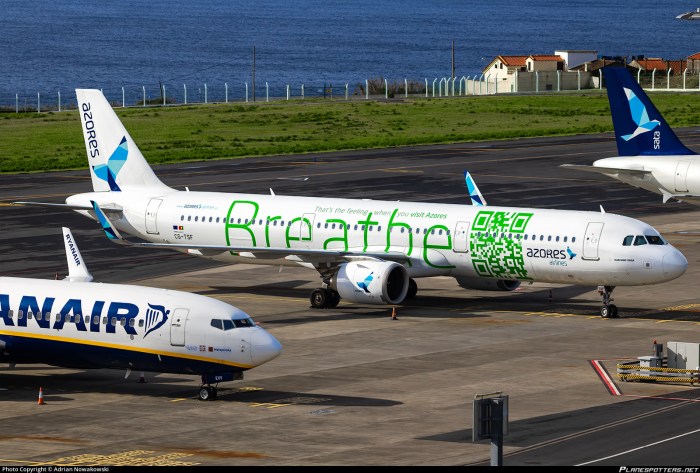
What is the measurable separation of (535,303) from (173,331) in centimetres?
2548

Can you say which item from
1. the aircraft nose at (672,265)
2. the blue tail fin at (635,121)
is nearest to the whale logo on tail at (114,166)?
the aircraft nose at (672,265)

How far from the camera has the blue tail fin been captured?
79.1 meters

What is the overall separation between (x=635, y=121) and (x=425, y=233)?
22.1 metres

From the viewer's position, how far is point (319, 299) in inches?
2478

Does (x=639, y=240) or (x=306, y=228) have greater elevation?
(x=306, y=228)

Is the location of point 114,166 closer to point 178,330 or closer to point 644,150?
point 178,330

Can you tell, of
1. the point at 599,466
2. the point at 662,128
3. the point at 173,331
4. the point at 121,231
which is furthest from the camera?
the point at 662,128

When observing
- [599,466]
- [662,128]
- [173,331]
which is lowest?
[599,466]

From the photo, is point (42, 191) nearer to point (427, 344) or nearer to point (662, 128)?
point (662, 128)

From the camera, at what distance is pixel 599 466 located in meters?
35.9

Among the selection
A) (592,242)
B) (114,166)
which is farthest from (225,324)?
(114,166)

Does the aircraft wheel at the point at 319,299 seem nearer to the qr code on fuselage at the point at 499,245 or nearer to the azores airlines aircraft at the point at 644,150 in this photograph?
the qr code on fuselage at the point at 499,245

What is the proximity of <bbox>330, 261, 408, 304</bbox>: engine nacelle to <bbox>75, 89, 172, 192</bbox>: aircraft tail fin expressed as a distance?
13.1 m

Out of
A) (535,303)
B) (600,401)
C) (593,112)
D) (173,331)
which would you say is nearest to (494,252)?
(535,303)
